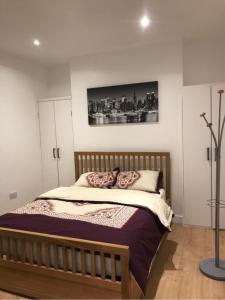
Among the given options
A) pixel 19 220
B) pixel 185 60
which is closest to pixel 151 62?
pixel 185 60

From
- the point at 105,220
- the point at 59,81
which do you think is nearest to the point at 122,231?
the point at 105,220

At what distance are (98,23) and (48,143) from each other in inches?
89.9

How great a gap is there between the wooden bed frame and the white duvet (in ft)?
2.91

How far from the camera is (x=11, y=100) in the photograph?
3957mm

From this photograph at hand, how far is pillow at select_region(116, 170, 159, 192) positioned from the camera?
3.32 meters

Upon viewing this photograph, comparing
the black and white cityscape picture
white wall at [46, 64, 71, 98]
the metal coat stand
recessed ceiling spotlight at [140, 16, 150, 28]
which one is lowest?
the metal coat stand

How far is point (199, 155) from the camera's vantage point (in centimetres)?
A: 346

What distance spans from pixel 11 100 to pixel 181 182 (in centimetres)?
285

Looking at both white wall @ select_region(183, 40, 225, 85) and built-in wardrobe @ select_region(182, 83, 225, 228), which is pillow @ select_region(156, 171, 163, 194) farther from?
white wall @ select_region(183, 40, 225, 85)

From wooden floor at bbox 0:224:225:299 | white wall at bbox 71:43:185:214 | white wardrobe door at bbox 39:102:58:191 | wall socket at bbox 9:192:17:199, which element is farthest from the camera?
white wardrobe door at bbox 39:102:58:191

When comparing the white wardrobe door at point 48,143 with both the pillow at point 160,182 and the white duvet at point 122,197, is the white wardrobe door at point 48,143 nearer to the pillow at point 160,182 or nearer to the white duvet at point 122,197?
the white duvet at point 122,197

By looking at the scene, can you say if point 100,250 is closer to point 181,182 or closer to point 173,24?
point 181,182

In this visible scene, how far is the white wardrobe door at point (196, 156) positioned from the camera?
3.40 metres

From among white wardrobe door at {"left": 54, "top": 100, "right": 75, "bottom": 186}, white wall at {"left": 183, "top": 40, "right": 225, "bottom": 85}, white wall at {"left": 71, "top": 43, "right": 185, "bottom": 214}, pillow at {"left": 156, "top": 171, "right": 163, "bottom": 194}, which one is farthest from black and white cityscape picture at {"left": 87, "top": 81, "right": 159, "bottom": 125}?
pillow at {"left": 156, "top": 171, "right": 163, "bottom": 194}
